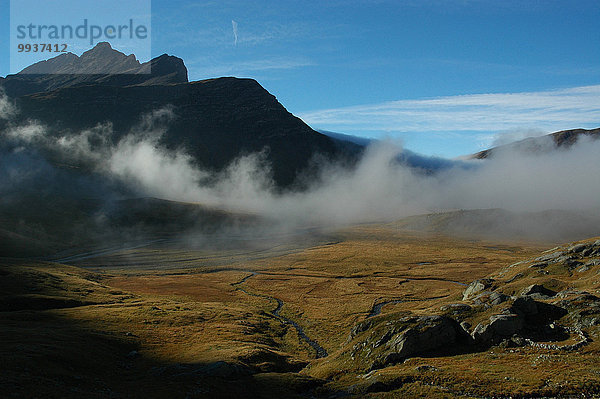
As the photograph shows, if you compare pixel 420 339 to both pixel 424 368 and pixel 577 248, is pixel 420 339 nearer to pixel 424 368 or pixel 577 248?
pixel 424 368

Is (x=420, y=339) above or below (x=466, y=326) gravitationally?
below

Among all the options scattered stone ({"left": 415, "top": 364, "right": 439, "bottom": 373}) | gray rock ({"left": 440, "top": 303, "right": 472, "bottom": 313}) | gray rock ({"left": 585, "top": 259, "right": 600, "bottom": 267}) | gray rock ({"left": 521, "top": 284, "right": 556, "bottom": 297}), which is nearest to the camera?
scattered stone ({"left": 415, "top": 364, "right": 439, "bottom": 373})

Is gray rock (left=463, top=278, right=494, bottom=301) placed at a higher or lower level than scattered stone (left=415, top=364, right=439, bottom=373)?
lower

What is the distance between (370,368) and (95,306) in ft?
226

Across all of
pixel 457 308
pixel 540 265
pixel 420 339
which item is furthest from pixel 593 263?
pixel 420 339

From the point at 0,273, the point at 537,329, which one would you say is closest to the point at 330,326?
the point at 537,329

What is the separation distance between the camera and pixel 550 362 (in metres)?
41.2

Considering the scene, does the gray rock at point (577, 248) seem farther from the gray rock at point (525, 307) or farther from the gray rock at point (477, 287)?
the gray rock at point (525, 307)

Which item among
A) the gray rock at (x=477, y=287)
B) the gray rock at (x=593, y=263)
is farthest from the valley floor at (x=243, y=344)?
the gray rock at (x=477, y=287)

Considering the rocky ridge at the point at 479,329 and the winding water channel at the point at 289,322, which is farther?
the winding water channel at the point at 289,322

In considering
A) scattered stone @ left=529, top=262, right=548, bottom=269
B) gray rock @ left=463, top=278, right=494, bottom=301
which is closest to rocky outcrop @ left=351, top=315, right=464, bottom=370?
gray rock @ left=463, top=278, right=494, bottom=301

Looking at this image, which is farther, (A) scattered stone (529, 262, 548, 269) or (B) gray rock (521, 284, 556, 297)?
(A) scattered stone (529, 262, 548, 269)

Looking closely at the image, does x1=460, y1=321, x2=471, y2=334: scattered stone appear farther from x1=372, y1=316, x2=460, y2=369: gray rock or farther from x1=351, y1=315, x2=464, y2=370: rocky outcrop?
x1=372, y1=316, x2=460, y2=369: gray rock

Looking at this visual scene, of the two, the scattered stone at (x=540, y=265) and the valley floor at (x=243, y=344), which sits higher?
the scattered stone at (x=540, y=265)
